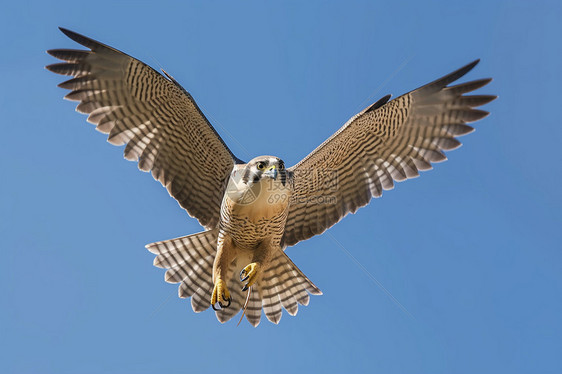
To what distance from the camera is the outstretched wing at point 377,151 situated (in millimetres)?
9414

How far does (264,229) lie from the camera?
9266mm

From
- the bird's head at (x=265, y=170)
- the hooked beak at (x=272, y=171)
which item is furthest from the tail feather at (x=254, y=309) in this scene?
the hooked beak at (x=272, y=171)

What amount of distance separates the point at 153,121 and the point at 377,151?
10.3 ft

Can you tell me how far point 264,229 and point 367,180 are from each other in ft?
5.84

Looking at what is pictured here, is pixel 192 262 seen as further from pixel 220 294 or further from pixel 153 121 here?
pixel 153 121

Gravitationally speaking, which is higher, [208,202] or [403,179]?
[208,202]

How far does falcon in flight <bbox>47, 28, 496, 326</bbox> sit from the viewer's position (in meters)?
9.11

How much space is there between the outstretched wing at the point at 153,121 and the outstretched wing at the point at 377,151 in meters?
1.22

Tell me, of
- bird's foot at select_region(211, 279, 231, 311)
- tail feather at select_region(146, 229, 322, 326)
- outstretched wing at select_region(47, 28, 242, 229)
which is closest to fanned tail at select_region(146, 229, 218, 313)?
tail feather at select_region(146, 229, 322, 326)

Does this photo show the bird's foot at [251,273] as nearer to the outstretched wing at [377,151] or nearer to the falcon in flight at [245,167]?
the falcon in flight at [245,167]

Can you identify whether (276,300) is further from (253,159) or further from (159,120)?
(159,120)

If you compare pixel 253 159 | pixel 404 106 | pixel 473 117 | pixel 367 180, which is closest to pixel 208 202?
pixel 253 159

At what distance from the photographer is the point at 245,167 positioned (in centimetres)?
899

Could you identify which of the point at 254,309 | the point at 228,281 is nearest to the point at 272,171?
the point at 228,281
